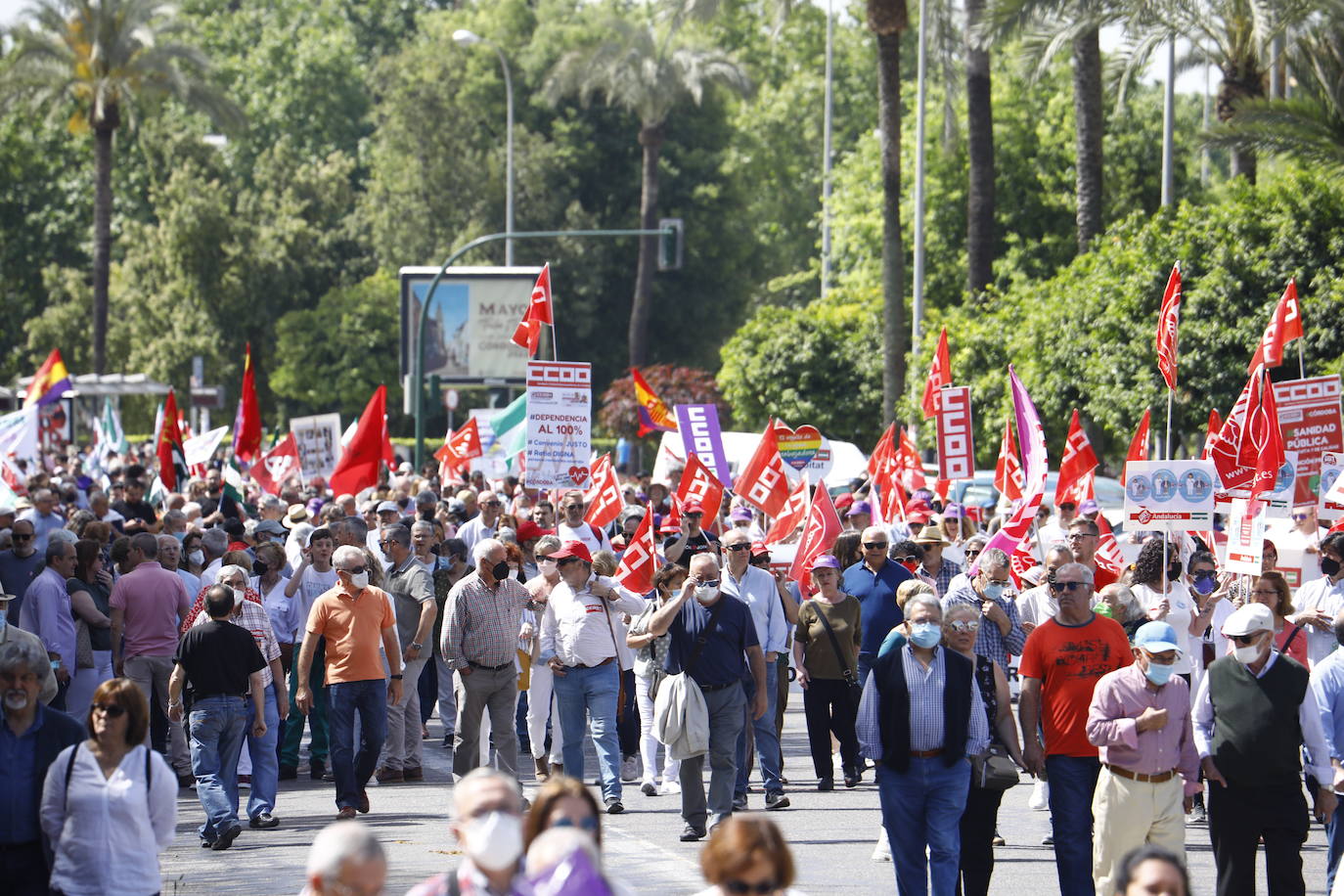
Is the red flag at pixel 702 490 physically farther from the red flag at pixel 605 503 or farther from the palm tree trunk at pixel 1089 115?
the palm tree trunk at pixel 1089 115

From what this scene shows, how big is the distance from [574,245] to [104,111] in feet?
40.7

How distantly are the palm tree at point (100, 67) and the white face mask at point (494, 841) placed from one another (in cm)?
4386

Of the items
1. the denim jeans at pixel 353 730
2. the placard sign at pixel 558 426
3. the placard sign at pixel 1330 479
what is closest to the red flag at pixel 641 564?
the denim jeans at pixel 353 730

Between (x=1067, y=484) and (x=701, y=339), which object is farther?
(x=701, y=339)

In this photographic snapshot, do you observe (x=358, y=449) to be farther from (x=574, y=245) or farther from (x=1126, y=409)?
(x=574, y=245)

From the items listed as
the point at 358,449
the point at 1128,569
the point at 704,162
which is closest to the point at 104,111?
the point at 704,162

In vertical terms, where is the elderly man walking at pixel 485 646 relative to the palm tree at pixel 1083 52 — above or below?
below

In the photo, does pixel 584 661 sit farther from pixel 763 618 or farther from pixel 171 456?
pixel 171 456

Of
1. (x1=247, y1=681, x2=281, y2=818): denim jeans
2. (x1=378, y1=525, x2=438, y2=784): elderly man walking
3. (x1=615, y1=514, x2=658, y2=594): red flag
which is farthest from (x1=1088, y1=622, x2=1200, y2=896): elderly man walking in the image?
(x1=378, y1=525, x2=438, y2=784): elderly man walking

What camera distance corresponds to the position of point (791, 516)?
17516 millimetres

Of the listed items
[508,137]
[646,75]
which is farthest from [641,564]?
[508,137]

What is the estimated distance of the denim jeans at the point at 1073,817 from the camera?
886 centimetres

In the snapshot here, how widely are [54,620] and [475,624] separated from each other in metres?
2.47

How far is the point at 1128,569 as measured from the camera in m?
13.8
